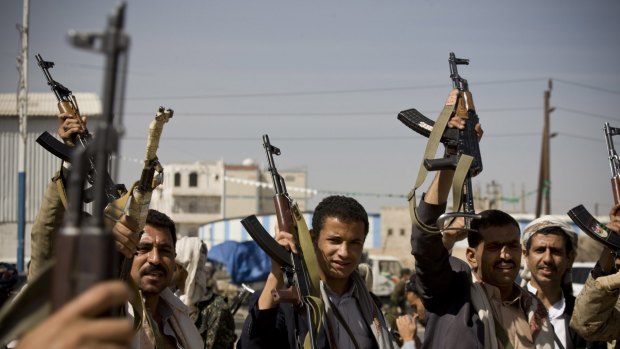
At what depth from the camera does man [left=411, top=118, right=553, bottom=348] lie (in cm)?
420

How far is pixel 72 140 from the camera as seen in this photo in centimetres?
425

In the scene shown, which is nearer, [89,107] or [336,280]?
[336,280]

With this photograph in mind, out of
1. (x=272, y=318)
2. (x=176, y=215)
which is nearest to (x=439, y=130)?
(x=272, y=318)

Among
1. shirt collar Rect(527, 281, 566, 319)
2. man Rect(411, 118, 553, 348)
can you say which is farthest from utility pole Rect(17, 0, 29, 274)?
man Rect(411, 118, 553, 348)

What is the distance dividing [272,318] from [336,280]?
0.55m

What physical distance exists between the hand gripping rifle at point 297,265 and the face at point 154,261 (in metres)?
0.44

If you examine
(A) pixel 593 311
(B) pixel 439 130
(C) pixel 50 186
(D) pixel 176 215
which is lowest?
(D) pixel 176 215

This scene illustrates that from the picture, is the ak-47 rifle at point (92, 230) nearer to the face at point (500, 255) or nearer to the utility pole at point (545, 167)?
the face at point (500, 255)

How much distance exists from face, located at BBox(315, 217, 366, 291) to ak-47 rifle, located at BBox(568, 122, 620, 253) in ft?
5.31

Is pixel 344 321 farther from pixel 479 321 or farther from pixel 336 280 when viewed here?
pixel 479 321

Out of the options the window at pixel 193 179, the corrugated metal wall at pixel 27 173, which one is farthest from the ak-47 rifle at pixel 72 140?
the window at pixel 193 179

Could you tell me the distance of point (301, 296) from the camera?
4.28 m

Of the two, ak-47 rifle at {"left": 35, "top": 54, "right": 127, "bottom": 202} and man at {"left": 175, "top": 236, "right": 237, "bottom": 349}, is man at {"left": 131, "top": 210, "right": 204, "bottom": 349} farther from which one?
man at {"left": 175, "top": 236, "right": 237, "bottom": 349}

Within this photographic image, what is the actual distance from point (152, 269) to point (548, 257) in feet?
8.72
